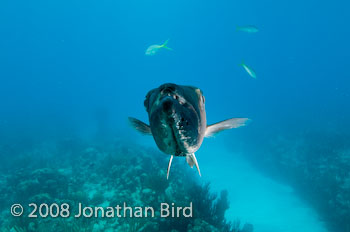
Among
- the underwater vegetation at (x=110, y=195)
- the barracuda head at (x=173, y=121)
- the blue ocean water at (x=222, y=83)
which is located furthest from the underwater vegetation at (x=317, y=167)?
the barracuda head at (x=173, y=121)

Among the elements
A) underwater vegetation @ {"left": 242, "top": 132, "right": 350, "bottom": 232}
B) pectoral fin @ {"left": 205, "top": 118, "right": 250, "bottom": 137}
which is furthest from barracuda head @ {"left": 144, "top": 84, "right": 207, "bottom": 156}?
underwater vegetation @ {"left": 242, "top": 132, "right": 350, "bottom": 232}

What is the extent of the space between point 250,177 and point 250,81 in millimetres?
102801

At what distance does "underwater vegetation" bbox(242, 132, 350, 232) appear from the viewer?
10.4 m

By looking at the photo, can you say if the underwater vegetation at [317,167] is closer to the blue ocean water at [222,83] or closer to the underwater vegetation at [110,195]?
the blue ocean water at [222,83]

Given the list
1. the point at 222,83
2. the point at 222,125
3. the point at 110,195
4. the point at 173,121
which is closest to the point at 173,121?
the point at 173,121

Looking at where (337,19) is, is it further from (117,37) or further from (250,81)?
(117,37)

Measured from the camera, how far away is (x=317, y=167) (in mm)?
12922

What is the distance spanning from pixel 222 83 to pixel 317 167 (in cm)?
11515

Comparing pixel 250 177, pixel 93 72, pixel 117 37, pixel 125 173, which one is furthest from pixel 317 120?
pixel 93 72

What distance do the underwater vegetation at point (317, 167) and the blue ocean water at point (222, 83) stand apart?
0.07 metres

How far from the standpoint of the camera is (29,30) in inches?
5143

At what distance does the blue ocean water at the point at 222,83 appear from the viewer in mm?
13555

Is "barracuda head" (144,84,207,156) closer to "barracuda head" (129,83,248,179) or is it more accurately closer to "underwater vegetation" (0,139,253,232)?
"barracuda head" (129,83,248,179)

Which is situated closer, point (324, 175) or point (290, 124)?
point (324, 175)
